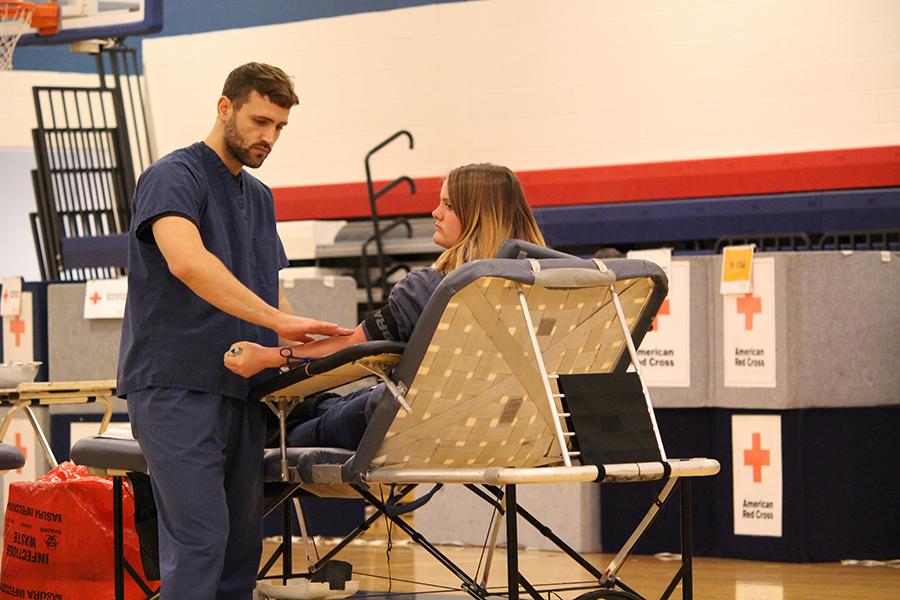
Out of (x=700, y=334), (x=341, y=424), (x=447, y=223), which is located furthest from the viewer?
(x=700, y=334)

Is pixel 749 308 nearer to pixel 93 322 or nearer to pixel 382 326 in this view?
pixel 382 326

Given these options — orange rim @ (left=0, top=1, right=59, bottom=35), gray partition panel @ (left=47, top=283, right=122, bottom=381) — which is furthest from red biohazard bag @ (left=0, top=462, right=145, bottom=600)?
orange rim @ (left=0, top=1, right=59, bottom=35)

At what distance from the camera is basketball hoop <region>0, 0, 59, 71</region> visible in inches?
278

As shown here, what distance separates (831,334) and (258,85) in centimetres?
253

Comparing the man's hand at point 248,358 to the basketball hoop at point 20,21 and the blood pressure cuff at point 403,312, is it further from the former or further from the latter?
the basketball hoop at point 20,21

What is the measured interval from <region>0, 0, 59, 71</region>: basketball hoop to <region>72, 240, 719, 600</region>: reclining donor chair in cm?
515

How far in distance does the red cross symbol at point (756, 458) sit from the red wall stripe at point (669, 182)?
257 cm

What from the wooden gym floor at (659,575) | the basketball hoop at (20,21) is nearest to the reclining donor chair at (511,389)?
the wooden gym floor at (659,575)

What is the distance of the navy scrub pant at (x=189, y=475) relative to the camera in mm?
2273

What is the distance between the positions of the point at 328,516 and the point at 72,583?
1788mm

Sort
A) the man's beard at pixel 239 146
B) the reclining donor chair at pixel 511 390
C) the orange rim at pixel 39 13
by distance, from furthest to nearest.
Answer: the orange rim at pixel 39 13 → the man's beard at pixel 239 146 → the reclining donor chair at pixel 511 390

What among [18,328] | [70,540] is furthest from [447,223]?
[18,328]

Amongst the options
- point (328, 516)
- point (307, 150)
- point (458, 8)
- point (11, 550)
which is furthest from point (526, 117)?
point (11, 550)

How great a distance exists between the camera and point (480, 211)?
2.52 meters
